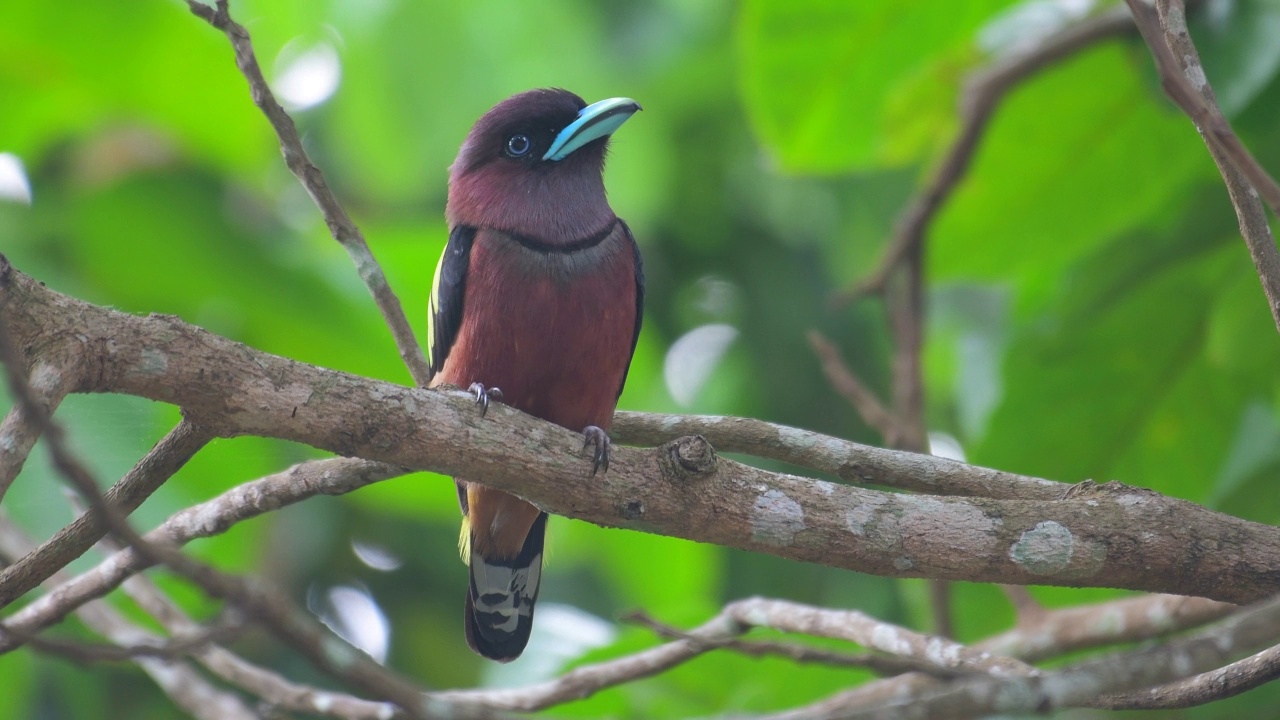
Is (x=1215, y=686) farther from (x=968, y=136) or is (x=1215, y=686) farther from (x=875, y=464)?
(x=968, y=136)

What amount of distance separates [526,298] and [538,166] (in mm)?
695

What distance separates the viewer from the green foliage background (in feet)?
14.1

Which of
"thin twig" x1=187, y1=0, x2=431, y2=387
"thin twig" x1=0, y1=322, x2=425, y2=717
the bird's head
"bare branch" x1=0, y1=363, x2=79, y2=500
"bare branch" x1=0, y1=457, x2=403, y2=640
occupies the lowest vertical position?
"thin twig" x1=0, y1=322, x2=425, y2=717

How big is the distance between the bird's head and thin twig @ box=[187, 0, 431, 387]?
69 cm

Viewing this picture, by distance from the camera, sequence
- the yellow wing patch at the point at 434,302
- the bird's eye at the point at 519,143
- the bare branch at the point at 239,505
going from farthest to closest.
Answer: the bird's eye at the point at 519,143 → the yellow wing patch at the point at 434,302 → the bare branch at the point at 239,505

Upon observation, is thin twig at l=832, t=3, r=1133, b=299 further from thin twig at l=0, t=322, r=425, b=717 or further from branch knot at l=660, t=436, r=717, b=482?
thin twig at l=0, t=322, r=425, b=717

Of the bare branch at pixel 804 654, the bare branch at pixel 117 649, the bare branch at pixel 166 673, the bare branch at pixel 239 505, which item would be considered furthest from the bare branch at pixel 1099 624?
the bare branch at pixel 117 649

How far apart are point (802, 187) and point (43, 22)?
455 cm

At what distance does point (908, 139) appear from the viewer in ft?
18.3

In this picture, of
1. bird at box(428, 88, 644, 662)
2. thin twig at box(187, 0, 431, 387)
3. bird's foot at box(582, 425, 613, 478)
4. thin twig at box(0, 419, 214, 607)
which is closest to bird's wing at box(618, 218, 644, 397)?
bird at box(428, 88, 644, 662)

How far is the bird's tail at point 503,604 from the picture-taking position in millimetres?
4090

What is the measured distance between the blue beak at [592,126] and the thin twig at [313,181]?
1.06 m

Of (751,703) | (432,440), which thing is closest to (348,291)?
(751,703)

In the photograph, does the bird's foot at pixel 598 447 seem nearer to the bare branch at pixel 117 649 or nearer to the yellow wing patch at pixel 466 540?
the bare branch at pixel 117 649
